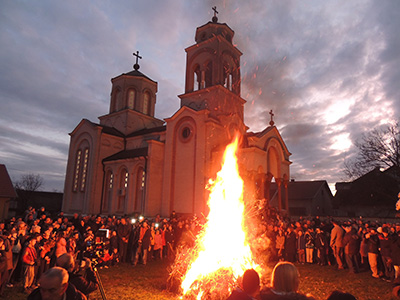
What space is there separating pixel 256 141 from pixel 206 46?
11.4 meters

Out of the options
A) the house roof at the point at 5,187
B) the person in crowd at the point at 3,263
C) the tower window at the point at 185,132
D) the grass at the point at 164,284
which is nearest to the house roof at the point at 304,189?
the tower window at the point at 185,132

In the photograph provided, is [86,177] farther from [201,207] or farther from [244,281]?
[244,281]

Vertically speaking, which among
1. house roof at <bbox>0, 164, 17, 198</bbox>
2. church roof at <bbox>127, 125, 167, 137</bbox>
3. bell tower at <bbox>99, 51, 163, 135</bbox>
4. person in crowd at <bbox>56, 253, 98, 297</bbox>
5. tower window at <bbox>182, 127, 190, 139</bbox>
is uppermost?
bell tower at <bbox>99, 51, 163, 135</bbox>

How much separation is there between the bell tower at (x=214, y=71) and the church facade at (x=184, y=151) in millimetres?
94

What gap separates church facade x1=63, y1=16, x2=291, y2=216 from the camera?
2355 cm

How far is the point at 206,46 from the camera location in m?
28.2

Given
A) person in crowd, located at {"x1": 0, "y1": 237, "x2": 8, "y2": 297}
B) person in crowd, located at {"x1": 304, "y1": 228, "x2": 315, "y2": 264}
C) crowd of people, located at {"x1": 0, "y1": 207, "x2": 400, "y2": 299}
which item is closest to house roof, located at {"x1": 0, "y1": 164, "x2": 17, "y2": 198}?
crowd of people, located at {"x1": 0, "y1": 207, "x2": 400, "y2": 299}

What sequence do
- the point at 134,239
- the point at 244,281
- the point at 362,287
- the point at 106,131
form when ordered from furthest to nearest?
the point at 106,131
the point at 134,239
the point at 362,287
the point at 244,281

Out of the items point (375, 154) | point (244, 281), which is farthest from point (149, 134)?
point (244, 281)

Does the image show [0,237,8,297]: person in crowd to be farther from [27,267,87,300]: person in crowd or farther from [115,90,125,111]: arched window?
[115,90,125,111]: arched window

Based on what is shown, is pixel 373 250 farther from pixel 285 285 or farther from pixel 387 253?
pixel 285 285

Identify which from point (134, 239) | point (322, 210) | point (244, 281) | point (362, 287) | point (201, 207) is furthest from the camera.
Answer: point (322, 210)

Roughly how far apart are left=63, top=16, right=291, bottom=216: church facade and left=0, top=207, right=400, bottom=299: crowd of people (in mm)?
8358

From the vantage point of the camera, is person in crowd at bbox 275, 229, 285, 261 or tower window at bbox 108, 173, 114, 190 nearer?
person in crowd at bbox 275, 229, 285, 261
